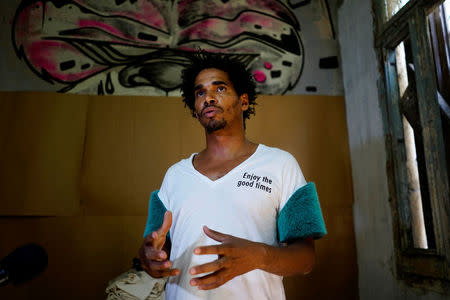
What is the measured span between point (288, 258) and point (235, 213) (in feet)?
0.80

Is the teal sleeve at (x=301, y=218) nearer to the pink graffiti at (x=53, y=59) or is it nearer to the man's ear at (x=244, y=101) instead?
the man's ear at (x=244, y=101)

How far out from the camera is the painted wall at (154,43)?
3129 millimetres

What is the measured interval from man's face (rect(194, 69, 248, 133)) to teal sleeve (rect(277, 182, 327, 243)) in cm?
50

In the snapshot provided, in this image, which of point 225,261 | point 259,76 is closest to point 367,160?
point 259,76

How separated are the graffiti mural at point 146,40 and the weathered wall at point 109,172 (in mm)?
213

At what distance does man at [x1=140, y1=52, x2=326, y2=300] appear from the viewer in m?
1.03

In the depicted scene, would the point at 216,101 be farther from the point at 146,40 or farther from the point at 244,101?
the point at 146,40

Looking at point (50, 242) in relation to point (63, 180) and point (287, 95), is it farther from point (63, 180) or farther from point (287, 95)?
point (287, 95)

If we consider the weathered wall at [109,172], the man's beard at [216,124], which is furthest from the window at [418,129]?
the man's beard at [216,124]

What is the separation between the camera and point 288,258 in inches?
40.9

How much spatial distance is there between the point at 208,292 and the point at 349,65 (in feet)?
8.50

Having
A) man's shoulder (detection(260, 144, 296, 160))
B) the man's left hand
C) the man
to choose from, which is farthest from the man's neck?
the man's left hand

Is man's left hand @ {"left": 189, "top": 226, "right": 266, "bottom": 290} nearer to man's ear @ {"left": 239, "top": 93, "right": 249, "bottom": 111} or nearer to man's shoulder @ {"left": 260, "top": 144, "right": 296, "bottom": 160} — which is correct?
man's shoulder @ {"left": 260, "top": 144, "right": 296, "bottom": 160}

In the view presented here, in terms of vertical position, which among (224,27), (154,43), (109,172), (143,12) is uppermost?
(143,12)
